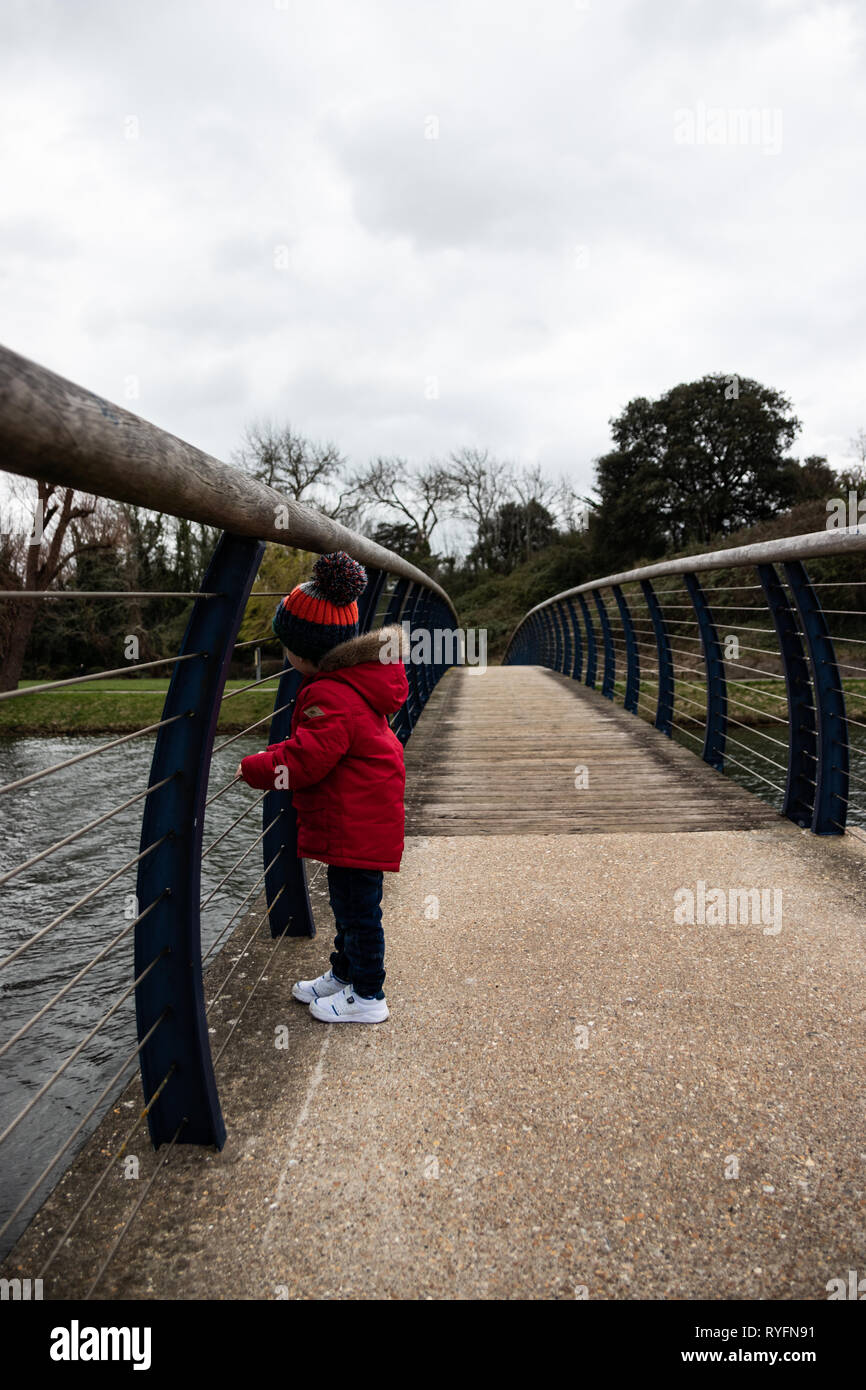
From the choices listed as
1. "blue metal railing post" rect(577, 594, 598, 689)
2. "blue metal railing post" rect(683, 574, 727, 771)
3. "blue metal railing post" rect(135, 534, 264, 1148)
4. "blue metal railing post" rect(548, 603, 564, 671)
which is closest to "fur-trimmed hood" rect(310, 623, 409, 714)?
"blue metal railing post" rect(135, 534, 264, 1148)

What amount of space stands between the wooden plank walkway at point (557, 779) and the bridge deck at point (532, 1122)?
871 millimetres

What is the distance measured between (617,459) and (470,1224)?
3330 cm

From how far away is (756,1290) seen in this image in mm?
1320

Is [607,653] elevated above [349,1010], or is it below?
above

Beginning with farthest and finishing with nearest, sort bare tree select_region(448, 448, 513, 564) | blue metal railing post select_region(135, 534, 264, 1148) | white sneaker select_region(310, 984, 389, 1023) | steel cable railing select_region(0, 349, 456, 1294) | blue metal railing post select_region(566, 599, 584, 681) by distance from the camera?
bare tree select_region(448, 448, 513, 564) → blue metal railing post select_region(566, 599, 584, 681) → white sneaker select_region(310, 984, 389, 1023) → blue metal railing post select_region(135, 534, 264, 1148) → steel cable railing select_region(0, 349, 456, 1294)

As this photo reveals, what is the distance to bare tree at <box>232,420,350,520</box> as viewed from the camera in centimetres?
3266

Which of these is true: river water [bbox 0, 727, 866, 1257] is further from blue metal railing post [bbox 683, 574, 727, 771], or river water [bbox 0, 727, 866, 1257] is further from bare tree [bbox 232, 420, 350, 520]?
bare tree [bbox 232, 420, 350, 520]

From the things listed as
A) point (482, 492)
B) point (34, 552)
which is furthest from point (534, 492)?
point (34, 552)

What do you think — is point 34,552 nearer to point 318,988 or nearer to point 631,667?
point 631,667

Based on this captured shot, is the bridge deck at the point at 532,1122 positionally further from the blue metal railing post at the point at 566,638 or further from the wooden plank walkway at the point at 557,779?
the blue metal railing post at the point at 566,638

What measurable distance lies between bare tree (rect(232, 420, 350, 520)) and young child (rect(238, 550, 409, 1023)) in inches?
1236

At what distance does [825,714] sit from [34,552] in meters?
19.6

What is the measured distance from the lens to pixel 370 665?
2.09 metres

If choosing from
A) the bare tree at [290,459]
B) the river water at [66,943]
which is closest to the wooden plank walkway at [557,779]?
Result: the river water at [66,943]
